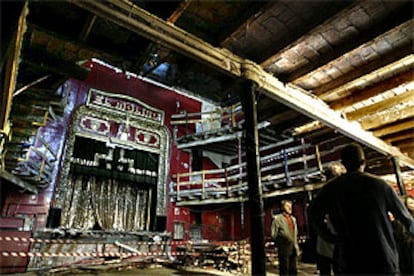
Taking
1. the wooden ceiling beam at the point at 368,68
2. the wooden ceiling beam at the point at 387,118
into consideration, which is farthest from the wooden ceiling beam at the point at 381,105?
→ the wooden ceiling beam at the point at 368,68

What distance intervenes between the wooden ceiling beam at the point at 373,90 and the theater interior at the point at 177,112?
0.7 inches

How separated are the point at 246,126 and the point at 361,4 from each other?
199cm

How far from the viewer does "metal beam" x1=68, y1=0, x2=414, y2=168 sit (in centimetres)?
293

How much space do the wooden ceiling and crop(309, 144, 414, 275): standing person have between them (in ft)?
6.80

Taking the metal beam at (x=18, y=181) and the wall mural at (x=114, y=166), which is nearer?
the metal beam at (x=18, y=181)

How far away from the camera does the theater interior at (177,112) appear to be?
3.23 meters

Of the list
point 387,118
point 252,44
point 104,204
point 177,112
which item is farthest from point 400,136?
point 104,204

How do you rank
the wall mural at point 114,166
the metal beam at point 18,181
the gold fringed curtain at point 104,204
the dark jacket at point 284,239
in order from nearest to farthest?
the dark jacket at point 284,239, the metal beam at point 18,181, the gold fringed curtain at point 104,204, the wall mural at point 114,166

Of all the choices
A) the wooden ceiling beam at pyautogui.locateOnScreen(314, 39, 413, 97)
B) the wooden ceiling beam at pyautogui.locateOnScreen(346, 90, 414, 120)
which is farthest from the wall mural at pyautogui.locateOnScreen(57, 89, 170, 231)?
the wooden ceiling beam at pyautogui.locateOnScreen(314, 39, 413, 97)

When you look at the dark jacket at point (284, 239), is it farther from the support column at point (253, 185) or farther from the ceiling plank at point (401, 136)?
the ceiling plank at point (401, 136)

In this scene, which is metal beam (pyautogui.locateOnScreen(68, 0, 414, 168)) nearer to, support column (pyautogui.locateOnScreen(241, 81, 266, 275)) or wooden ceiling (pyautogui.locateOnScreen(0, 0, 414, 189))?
wooden ceiling (pyautogui.locateOnScreen(0, 0, 414, 189))

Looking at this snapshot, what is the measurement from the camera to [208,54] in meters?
3.64

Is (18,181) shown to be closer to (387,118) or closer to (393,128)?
(387,118)

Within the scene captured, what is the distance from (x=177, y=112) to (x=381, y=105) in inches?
477
